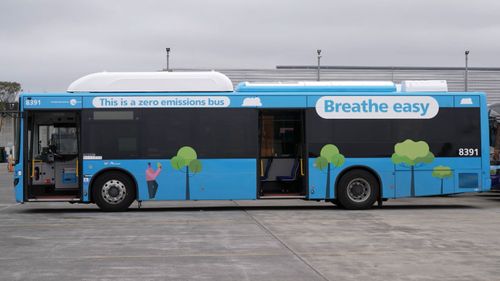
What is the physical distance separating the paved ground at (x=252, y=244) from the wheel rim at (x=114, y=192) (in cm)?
50

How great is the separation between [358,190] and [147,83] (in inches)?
230

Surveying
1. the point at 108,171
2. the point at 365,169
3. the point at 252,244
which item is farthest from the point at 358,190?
the point at 252,244

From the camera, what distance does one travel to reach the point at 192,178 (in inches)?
650

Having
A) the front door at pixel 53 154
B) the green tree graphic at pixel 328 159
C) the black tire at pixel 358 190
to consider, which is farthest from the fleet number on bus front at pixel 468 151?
the front door at pixel 53 154

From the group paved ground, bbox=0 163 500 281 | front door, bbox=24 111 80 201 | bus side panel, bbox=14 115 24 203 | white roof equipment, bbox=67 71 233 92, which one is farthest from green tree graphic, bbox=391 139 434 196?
bus side panel, bbox=14 115 24 203

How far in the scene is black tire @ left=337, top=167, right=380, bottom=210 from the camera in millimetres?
16797

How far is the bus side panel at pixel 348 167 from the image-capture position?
16703 millimetres

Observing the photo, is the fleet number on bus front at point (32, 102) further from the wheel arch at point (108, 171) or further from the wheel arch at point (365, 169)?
the wheel arch at point (365, 169)

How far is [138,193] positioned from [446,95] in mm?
8088

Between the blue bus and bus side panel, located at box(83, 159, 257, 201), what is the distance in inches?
1.0

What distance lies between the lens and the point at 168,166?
54.3 ft

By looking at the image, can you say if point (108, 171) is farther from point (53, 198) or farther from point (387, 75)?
point (387, 75)

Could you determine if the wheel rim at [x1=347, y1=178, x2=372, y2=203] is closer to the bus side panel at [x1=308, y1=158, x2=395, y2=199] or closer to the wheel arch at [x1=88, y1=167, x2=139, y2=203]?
the bus side panel at [x1=308, y1=158, x2=395, y2=199]

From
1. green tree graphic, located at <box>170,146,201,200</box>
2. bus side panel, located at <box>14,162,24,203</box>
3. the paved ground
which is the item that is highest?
Result: green tree graphic, located at <box>170,146,201,200</box>
